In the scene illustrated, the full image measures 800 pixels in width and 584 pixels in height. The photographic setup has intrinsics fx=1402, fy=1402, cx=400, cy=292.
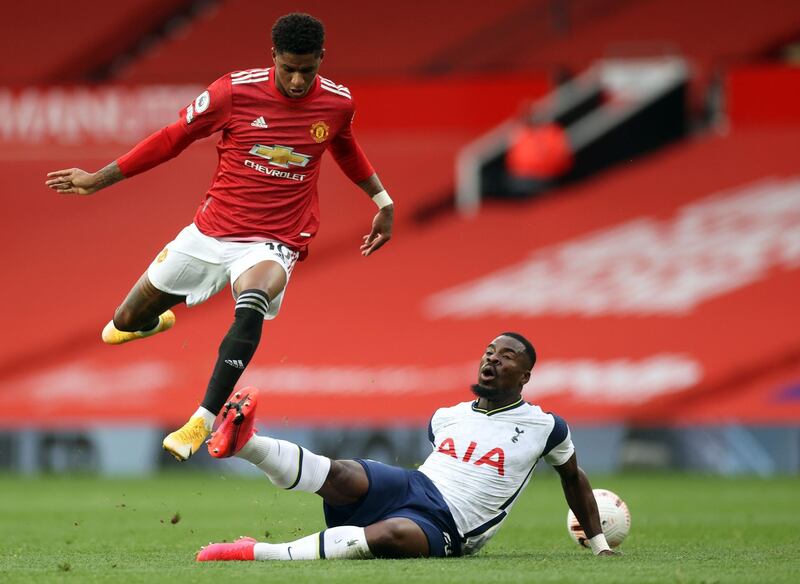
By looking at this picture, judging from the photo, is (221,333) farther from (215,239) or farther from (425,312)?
(215,239)

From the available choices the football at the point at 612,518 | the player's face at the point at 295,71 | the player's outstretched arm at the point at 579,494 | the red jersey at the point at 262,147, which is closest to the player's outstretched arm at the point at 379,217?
the red jersey at the point at 262,147

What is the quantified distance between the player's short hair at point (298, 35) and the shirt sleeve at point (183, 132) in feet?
1.48

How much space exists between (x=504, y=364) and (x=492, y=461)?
0.49 m

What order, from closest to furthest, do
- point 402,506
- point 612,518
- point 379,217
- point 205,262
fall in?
point 402,506
point 205,262
point 612,518
point 379,217

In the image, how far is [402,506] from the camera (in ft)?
22.6

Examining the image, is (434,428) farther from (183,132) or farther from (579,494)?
(183,132)

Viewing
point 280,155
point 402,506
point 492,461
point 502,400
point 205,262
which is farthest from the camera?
point 205,262

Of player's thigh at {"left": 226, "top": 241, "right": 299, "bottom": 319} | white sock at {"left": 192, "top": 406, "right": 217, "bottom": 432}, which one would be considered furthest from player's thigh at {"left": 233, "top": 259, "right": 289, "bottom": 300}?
white sock at {"left": 192, "top": 406, "right": 217, "bottom": 432}

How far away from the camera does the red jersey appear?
7.25 m

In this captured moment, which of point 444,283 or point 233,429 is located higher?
point 444,283

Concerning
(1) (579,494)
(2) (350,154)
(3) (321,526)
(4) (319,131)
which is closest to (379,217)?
(2) (350,154)

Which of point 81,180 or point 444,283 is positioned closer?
point 81,180

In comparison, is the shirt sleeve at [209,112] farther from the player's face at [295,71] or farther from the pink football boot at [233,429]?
the pink football boot at [233,429]

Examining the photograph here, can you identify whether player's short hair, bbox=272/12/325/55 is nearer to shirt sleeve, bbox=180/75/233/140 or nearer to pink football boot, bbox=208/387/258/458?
shirt sleeve, bbox=180/75/233/140
